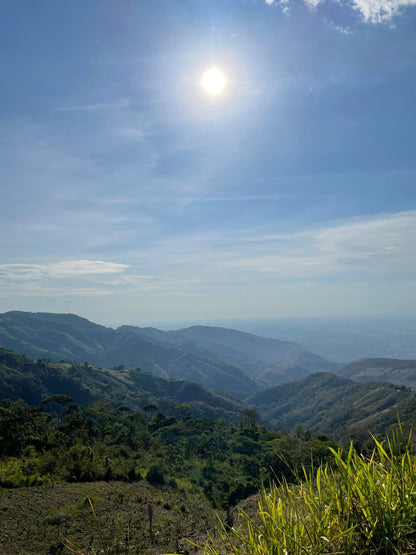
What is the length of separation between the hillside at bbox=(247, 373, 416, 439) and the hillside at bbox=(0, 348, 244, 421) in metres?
31.3

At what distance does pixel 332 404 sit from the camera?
14288cm

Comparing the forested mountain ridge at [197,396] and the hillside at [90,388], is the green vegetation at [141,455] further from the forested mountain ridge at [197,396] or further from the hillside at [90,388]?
the hillside at [90,388]

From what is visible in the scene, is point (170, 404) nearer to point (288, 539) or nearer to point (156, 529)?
point (156, 529)

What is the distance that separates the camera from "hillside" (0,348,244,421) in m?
102

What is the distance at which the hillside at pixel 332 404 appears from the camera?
309 ft

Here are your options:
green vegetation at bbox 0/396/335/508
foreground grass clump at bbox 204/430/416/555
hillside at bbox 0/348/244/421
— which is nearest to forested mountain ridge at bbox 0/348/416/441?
hillside at bbox 0/348/244/421

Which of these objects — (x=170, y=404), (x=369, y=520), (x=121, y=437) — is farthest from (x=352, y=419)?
(x=369, y=520)

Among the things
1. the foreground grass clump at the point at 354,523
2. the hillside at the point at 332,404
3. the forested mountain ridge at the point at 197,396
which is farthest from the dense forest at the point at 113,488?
the hillside at the point at 332,404

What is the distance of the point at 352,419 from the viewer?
104 m

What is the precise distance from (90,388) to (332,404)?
101670 mm

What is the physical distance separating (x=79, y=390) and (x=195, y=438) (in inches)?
3175

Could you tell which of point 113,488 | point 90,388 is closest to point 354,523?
point 113,488

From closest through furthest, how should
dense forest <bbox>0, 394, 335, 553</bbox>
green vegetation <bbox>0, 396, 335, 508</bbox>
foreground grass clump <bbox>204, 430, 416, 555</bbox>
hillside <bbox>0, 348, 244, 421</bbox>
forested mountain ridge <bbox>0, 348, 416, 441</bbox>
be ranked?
foreground grass clump <bbox>204, 430, 416, 555</bbox>
dense forest <bbox>0, 394, 335, 553</bbox>
green vegetation <bbox>0, 396, 335, 508</bbox>
forested mountain ridge <bbox>0, 348, 416, 441</bbox>
hillside <bbox>0, 348, 244, 421</bbox>

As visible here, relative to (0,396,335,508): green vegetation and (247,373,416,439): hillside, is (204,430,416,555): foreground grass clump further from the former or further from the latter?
(247,373,416,439): hillside
